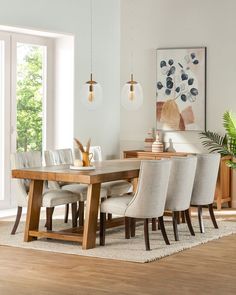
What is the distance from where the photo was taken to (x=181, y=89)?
33.6 ft

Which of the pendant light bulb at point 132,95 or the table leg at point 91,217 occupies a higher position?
the pendant light bulb at point 132,95

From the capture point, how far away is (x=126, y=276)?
5.80 metres

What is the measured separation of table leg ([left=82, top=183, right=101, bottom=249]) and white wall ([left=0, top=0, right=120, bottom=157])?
2883 millimetres

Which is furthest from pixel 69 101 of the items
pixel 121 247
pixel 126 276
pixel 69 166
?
pixel 126 276

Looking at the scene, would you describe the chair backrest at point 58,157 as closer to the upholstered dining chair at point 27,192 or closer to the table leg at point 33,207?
the upholstered dining chair at point 27,192

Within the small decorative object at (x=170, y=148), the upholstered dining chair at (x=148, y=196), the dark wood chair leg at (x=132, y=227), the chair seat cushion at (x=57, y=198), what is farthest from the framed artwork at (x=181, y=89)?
the upholstered dining chair at (x=148, y=196)

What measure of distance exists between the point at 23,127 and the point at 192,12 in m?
2.82

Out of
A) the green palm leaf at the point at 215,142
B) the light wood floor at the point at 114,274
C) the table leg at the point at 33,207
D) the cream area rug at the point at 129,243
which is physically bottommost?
the light wood floor at the point at 114,274

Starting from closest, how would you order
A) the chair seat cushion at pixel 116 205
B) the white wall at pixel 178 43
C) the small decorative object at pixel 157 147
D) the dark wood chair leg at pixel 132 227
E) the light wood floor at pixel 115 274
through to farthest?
the light wood floor at pixel 115 274
the chair seat cushion at pixel 116 205
the dark wood chair leg at pixel 132 227
the white wall at pixel 178 43
the small decorative object at pixel 157 147

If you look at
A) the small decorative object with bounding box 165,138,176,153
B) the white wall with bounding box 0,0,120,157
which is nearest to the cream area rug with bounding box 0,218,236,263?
the small decorative object with bounding box 165,138,176,153

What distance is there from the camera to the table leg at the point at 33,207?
723cm

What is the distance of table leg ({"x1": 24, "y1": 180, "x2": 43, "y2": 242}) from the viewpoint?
7230 mm

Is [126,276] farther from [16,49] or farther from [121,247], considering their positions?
[16,49]

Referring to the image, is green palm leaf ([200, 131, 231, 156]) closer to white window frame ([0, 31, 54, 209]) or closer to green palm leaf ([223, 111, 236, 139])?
green palm leaf ([223, 111, 236, 139])
